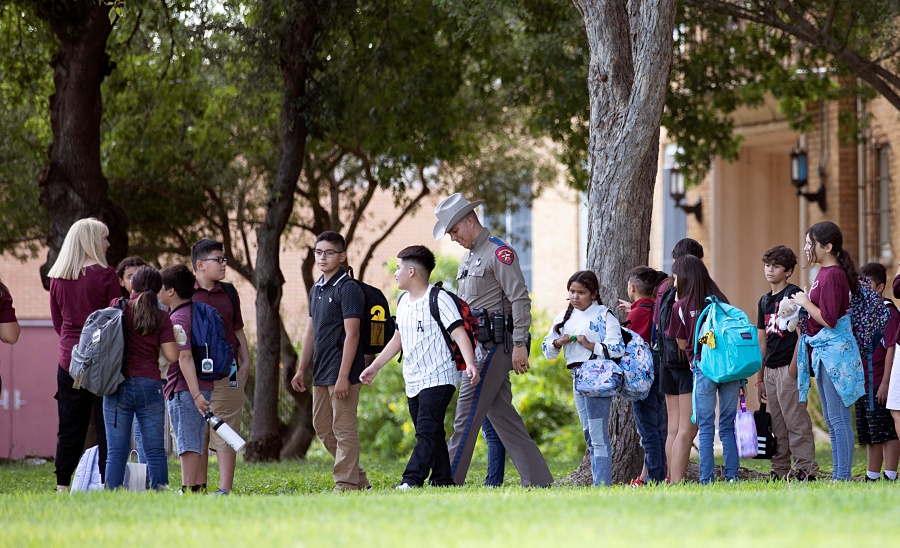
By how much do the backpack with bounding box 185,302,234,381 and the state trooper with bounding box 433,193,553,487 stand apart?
5.57 ft

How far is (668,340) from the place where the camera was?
30.5ft

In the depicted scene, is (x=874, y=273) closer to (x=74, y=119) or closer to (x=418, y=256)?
(x=418, y=256)

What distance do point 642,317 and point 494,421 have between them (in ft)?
5.66

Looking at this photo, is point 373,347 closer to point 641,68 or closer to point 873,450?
point 641,68

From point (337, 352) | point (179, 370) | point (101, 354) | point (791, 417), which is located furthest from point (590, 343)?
point (101, 354)

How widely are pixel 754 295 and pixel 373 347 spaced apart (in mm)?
15658

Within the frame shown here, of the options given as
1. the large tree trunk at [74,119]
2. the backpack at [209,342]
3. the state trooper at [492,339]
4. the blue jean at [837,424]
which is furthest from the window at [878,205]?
the backpack at [209,342]

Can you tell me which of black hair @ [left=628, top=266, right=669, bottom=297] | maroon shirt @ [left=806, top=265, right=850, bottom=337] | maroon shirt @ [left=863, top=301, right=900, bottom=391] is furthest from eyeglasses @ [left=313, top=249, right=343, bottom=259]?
maroon shirt @ [left=863, top=301, right=900, bottom=391]

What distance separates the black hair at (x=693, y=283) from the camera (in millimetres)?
8844

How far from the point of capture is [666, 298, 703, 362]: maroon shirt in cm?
889

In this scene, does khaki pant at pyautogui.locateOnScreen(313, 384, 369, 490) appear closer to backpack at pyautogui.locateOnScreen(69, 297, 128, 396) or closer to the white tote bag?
the white tote bag

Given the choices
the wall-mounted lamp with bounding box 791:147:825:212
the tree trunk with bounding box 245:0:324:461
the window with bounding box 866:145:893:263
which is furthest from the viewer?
the wall-mounted lamp with bounding box 791:147:825:212

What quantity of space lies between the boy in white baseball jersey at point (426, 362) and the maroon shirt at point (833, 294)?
2.46 metres

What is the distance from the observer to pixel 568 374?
23719 mm
